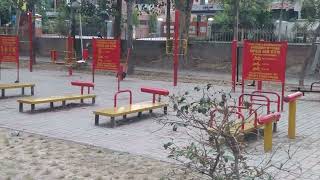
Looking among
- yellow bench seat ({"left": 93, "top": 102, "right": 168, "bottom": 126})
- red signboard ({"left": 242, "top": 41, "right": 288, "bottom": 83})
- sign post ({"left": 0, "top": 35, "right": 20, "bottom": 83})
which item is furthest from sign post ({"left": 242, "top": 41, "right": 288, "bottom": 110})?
sign post ({"left": 0, "top": 35, "right": 20, "bottom": 83})

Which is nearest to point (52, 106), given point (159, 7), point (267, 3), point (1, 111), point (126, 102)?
point (1, 111)

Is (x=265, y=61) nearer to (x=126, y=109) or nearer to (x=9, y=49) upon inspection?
(x=126, y=109)

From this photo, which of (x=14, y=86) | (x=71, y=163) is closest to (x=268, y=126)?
(x=71, y=163)

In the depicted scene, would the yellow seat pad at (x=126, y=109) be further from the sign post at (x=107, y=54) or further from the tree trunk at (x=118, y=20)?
the tree trunk at (x=118, y=20)

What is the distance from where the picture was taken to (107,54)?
16453mm

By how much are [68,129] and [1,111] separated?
265cm

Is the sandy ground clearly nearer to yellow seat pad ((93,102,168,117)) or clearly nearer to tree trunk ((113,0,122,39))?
yellow seat pad ((93,102,168,117))

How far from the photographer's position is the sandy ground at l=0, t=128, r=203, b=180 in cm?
639

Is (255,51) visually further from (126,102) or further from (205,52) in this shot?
(205,52)

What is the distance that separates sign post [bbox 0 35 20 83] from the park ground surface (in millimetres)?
4803

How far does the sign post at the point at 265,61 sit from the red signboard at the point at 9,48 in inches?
321

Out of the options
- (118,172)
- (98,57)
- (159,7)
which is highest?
(159,7)

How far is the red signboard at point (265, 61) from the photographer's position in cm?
1165

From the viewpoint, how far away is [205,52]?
25.4 metres
